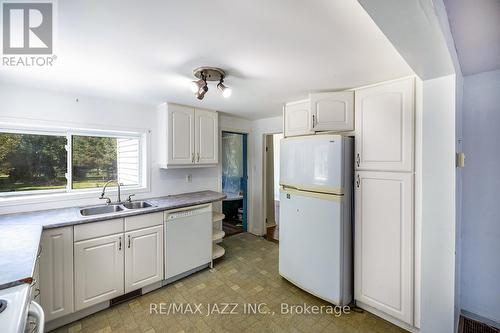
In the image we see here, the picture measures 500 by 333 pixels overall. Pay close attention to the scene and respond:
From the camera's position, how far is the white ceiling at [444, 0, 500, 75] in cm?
109

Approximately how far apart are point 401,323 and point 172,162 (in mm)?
2875

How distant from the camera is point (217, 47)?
1.42 meters

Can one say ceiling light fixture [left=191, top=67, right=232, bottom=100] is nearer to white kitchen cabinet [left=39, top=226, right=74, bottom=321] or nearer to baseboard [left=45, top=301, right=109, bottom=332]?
white kitchen cabinet [left=39, top=226, right=74, bottom=321]

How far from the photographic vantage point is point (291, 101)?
267cm

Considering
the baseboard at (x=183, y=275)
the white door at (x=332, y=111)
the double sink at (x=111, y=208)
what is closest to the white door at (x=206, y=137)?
the double sink at (x=111, y=208)

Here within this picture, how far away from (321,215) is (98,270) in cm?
217

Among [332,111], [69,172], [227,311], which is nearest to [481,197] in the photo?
[332,111]

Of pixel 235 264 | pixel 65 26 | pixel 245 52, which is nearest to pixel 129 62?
pixel 65 26

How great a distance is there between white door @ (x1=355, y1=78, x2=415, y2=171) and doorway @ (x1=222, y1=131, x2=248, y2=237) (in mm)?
2369

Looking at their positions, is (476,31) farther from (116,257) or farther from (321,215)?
(116,257)

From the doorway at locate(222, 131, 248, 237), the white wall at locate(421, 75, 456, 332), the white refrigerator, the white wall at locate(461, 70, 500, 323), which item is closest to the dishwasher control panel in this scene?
the white refrigerator

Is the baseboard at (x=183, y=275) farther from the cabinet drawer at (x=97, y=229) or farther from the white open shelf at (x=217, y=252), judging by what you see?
the cabinet drawer at (x=97, y=229)

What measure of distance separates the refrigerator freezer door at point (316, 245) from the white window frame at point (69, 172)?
191cm

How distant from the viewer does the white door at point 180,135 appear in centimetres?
279
